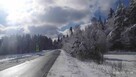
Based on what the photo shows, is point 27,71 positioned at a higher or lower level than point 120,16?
lower

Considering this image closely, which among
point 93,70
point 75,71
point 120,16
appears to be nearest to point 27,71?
point 75,71

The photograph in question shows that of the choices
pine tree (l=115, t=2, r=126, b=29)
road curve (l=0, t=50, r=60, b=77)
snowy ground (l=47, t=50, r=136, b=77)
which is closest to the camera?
snowy ground (l=47, t=50, r=136, b=77)

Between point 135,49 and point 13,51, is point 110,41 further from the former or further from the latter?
point 13,51

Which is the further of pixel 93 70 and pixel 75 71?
pixel 93 70

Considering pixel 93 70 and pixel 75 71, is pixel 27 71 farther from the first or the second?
pixel 93 70

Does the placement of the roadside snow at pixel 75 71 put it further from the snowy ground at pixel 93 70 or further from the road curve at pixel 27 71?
the road curve at pixel 27 71

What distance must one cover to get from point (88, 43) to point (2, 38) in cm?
11593

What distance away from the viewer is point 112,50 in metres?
84.4

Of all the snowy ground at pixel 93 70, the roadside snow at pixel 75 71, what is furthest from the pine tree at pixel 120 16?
the roadside snow at pixel 75 71

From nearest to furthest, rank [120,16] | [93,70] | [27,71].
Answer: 1. [93,70]
2. [27,71]
3. [120,16]

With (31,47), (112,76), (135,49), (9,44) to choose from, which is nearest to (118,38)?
(135,49)

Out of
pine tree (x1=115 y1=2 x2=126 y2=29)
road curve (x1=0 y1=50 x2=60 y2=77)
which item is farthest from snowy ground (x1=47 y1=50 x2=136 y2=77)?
pine tree (x1=115 y1=2 x2=126 y2=29)

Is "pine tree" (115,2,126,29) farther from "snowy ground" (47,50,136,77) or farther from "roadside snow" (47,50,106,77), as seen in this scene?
"roadside snow" (47,50,106,77)

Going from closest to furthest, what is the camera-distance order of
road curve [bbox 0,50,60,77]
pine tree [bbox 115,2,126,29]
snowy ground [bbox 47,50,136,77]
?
snowy ground [bbox 47,50,136,77] < road curve [bbox 0,50,60,77] < pine tree [bbox 115,2,126,29]
